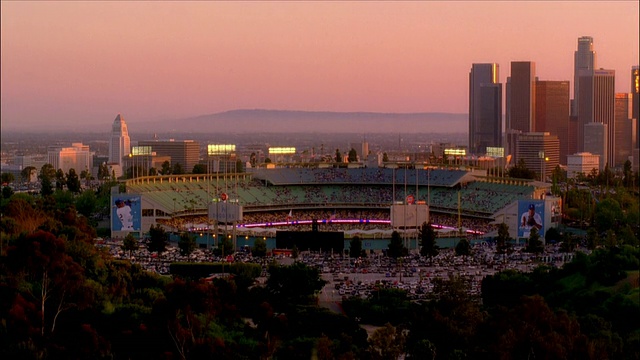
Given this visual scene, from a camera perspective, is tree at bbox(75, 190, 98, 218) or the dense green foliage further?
tree at bbox(75, 190, 98, 218)

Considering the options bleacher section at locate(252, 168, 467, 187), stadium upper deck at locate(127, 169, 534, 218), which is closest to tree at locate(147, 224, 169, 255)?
stadium upper deck at locate(127, 169, 534, 218)

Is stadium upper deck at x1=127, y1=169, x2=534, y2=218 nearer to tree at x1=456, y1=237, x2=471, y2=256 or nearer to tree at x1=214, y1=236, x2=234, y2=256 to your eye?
tree at x1=214, y1=236, x2=234, y2=256

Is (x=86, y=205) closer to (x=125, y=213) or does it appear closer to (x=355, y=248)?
(x=125, y=213)

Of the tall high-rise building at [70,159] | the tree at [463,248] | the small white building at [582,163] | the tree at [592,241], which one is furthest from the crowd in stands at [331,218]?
the small white building at [582,163]

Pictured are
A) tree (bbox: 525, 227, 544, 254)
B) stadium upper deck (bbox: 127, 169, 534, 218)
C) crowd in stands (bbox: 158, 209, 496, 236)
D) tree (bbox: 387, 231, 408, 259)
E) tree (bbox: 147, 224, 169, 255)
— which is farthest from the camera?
stadium upper deck (bbox: 127, 169, 534, 218)

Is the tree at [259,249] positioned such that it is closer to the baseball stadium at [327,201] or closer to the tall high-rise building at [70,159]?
the baseball stadium at [327,201]

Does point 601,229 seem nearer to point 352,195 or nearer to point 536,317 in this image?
point 352,195
